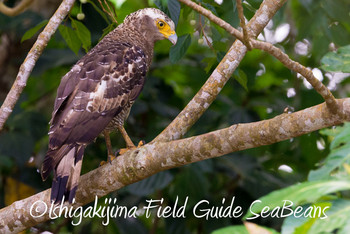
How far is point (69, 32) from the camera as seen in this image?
11.6ft

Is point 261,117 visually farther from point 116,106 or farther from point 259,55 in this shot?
point 116,106

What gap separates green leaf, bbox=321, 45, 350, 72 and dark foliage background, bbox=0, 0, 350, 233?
1.36 metres

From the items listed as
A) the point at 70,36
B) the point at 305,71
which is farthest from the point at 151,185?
the point at 305,71

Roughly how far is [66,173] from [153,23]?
1479 millimetres

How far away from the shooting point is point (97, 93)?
3396 mm

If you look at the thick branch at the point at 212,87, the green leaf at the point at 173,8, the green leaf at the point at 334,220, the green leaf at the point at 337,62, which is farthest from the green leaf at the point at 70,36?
the green leaf at the point at 334,220

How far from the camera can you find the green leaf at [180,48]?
11.0 ft

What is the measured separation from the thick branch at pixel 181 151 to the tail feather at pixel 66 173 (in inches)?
4.5

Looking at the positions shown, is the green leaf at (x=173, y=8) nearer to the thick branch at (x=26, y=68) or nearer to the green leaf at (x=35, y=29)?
the thick branch at (x=26, y=68)

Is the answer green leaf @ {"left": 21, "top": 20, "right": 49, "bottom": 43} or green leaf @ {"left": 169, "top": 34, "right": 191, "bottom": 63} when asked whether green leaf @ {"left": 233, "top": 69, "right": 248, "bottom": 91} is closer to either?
green leaf @ {"left": 169, "top": 34, "right": 191, "bottom": 63}

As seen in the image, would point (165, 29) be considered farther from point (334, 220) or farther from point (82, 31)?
point (334, 220)

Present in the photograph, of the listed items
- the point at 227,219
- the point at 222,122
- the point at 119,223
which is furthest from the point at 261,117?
the point at 119,223

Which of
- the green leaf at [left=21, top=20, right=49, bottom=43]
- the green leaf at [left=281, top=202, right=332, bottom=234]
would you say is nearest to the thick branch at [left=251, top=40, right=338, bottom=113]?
the green leaf at [left=281, top=202, right=332, bottom=234]

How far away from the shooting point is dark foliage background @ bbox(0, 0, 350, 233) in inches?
166
